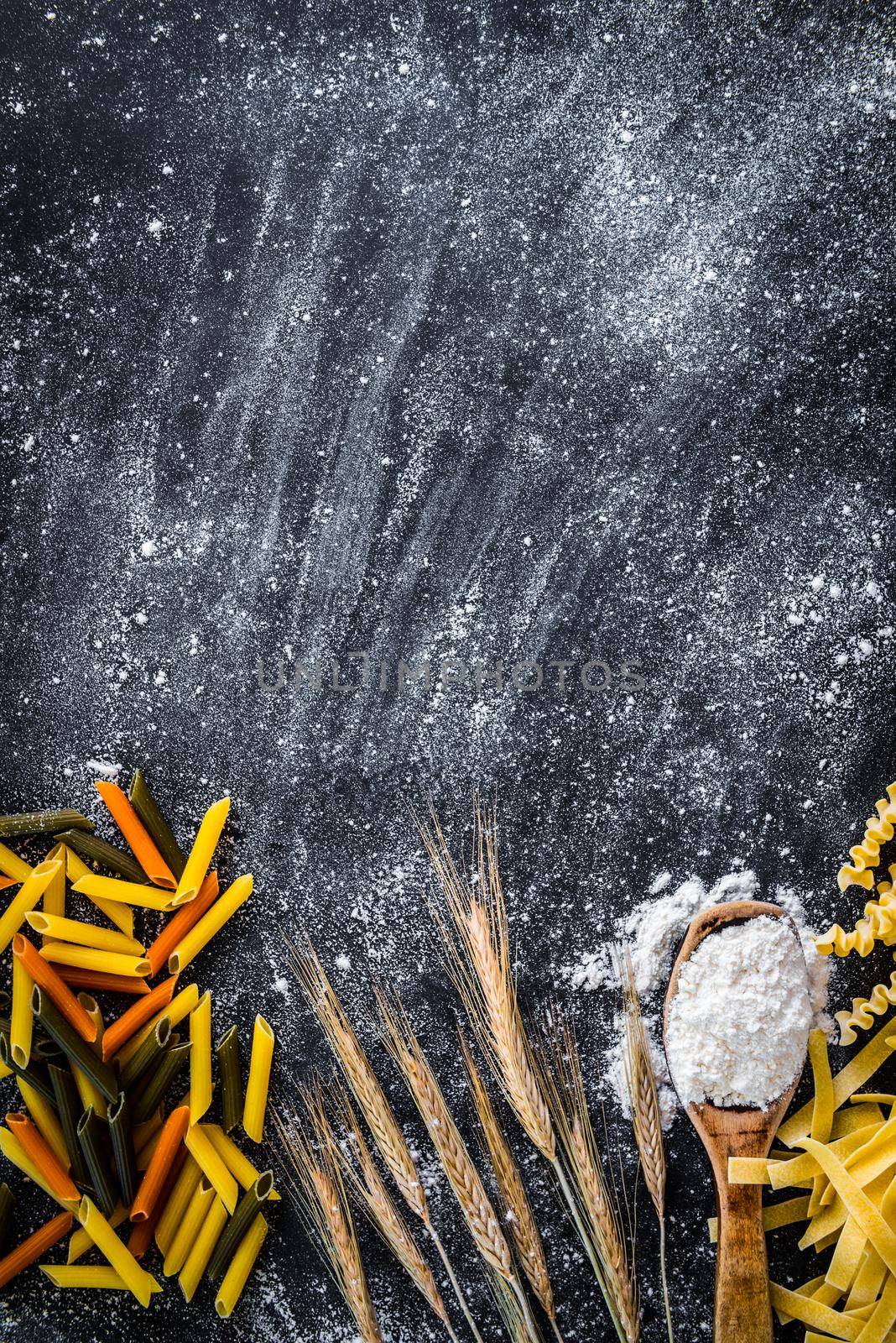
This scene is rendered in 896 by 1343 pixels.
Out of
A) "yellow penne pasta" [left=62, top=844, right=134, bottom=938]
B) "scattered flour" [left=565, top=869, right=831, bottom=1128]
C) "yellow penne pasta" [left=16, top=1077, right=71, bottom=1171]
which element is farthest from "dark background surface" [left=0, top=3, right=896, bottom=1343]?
"yellow penne pasta" [left=16, top=1077, right=71, bottom=1171]

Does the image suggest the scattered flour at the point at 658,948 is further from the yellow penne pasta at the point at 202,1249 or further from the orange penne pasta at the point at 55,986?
the orange penne pasta at the point at 55,986

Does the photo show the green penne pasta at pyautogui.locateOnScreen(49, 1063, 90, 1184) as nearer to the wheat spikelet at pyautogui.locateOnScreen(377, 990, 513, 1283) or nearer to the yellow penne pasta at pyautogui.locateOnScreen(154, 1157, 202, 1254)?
the yellow penne pasta at pyautogui.locateOnScreen(154, 1157, 202, 1254)

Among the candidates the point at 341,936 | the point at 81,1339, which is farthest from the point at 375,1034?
the point at 81,1339

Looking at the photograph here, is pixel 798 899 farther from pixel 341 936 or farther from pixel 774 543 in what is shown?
pixel 341 936

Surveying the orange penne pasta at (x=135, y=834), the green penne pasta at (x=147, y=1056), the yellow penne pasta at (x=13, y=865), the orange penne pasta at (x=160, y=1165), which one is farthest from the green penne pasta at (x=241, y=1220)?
the yellow penne pasta at (x=13, y=865)

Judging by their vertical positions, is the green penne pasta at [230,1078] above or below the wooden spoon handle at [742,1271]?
above

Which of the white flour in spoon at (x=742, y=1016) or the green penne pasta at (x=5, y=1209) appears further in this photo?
the green penne pasta at (x=5, y=1209)
